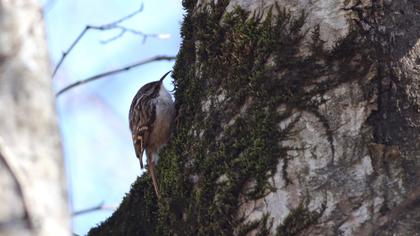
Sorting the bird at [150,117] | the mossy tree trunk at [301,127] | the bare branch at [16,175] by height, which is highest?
the bird at [150,117]

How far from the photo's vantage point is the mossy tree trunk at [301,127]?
286 cm

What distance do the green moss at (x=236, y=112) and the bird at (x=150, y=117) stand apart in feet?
2.20

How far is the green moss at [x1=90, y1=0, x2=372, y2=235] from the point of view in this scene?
119 inches

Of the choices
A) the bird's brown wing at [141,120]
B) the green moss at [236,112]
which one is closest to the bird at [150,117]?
the bird's brown wing at [141,120]

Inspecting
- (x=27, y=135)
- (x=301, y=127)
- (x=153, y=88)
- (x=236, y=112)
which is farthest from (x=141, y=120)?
(x=27, y=135)

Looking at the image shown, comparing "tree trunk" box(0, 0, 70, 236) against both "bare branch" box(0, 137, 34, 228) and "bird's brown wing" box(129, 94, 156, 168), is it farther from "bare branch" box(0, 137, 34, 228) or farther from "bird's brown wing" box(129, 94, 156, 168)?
"bird's brown wing" box(129, 94, 156, 168)

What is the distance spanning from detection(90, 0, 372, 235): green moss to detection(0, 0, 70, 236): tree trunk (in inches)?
37.7

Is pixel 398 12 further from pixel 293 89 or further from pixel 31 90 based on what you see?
pixel 31 90

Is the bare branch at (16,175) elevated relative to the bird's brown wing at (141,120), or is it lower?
lower

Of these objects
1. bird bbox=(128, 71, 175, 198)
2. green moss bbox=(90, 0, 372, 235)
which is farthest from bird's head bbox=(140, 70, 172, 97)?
green moss bbox=(90, 0, 372, 235)

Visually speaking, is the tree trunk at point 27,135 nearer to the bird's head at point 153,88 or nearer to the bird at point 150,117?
the bird at point 150,117

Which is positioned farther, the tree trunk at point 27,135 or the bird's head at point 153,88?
the bird's head at point 153,88

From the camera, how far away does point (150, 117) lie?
4.94 meters

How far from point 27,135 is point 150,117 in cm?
283
